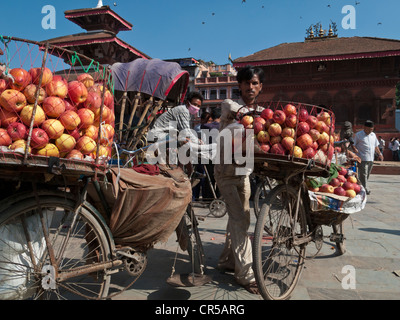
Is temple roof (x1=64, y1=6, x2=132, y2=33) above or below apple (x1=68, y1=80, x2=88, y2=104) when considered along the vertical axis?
above

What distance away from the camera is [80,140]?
1930mm

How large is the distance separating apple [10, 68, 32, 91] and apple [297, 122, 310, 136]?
6.20 ft

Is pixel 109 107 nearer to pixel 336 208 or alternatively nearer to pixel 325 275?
pixel 336 208

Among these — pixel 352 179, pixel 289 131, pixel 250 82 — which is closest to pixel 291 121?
pixel 289 131

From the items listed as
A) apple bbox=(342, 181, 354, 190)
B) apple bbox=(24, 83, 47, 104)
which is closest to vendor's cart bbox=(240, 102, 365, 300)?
apple bbox=(342, 181, 354, 190)

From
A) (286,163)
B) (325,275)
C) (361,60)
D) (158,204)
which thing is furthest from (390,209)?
(361,60)

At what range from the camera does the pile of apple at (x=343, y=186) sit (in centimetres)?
306

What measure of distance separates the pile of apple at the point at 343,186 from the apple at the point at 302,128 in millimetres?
815

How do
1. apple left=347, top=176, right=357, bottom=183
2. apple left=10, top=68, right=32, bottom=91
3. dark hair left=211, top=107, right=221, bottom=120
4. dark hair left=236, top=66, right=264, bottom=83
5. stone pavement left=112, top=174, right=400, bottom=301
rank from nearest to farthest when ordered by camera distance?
apple left=10, top=68, right=32, bottom=91 → stone pavement left=112, top=174, right=400, bottom=301 → dark hair left=236, top=66, right=264, bottom=83 → apple left=347, top=176, right=357, bottom=183 → dark hair left=211, top=107, right=221, bottom=120

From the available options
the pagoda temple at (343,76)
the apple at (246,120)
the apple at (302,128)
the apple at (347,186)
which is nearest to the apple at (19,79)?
the apple at (246,120)

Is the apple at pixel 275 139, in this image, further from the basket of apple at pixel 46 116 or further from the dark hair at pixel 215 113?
the dark hair at pixel 215 113

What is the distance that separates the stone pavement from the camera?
2.60m

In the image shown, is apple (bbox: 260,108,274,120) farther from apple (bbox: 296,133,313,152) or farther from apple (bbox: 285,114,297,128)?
apple (bbox: 296,133,313,152)

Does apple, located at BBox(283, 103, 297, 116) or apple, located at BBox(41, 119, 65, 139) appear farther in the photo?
apple, located at BBox(283, 103, 297, 116)
